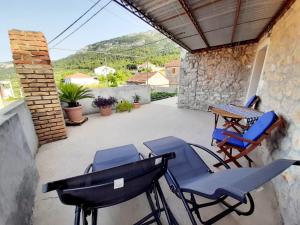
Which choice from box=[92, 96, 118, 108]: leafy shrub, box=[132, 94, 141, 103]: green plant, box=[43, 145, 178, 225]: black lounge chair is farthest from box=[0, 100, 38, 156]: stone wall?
box=[132, 94, 141, 103]: green plant

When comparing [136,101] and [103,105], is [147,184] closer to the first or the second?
[103,105]

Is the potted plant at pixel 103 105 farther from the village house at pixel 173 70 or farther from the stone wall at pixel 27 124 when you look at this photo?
the village house at pixel 173 70

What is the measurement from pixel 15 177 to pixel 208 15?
335 cm

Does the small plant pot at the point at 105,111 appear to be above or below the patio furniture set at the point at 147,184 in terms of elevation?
below

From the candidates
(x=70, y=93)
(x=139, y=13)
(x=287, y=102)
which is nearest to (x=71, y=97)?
(x=70, y=93)

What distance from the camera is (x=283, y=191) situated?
1482 millimetres

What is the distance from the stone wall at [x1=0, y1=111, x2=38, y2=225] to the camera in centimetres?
114

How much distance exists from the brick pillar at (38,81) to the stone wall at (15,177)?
4.03ft

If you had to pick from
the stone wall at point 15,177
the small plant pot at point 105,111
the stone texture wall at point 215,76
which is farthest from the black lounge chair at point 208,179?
the stone texture wall at point 215,76

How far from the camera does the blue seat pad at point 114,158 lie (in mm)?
1688

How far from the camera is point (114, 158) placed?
1813 mm

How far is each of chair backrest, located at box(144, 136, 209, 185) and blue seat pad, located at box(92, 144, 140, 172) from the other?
267 millimetres

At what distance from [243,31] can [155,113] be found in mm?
3261

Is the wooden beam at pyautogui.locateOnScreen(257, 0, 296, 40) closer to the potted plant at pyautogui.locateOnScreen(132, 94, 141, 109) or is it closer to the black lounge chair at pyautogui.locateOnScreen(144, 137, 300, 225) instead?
the black lounge chair at pyautogui.locateOnScreen(144, 137, 300, 225)
